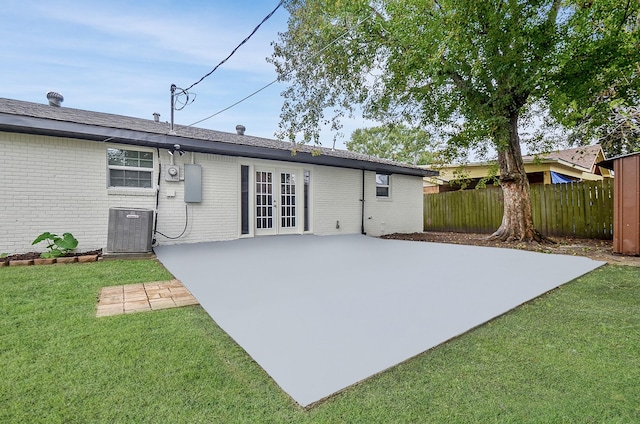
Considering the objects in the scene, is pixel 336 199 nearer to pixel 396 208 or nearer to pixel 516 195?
pixel 396 208

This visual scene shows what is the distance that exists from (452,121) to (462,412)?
8.81 metres

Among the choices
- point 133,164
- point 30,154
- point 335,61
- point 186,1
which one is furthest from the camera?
point 335,61

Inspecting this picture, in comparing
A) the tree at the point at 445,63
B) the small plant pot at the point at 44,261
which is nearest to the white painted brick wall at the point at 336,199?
the tree at the point at 445,63

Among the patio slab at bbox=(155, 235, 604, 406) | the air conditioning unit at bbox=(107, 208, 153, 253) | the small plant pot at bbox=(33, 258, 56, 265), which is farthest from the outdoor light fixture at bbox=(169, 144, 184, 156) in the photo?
the small plant pot at bbox=(33, 258, 56, 265)

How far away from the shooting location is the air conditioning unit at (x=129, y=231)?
19.0 ft

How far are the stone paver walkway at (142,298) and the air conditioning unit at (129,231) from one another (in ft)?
7.35

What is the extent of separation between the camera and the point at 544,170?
12.7m

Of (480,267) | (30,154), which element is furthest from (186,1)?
(480,267)

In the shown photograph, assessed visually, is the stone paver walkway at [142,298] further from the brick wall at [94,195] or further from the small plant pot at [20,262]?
the brick wall at [94,195]

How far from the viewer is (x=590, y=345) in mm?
2357

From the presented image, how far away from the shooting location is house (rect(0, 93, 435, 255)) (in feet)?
18.8

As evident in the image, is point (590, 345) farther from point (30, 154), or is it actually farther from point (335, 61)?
point (30, 154)

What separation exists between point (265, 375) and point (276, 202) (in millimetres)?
6798

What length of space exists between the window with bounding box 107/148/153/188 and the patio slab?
1.53 metres
